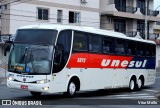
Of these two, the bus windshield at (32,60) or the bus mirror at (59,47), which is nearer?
the bus windshield at (32,60)

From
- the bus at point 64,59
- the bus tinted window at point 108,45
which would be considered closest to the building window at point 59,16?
the bus at point 64,59

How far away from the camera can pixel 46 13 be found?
149ft

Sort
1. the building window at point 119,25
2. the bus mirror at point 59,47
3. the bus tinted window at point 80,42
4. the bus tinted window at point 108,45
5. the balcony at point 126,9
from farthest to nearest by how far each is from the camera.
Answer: the building window at point 119,25, the balcony at point 126,9, the bus tinted window at point 108,45, the bus tinted window at point 80,42, the bus mirror at point 59,47

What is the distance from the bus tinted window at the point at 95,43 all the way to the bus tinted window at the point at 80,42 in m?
0.51

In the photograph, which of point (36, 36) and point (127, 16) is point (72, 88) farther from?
point (127, 16)

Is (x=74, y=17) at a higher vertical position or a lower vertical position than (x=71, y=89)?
higher

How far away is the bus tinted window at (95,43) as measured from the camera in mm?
19719

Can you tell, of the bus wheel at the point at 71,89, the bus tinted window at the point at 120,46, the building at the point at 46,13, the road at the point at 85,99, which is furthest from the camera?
the building at the point at 46,13

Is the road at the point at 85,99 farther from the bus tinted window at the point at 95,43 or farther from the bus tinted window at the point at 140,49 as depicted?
the bus tinted window at the point at 140,49

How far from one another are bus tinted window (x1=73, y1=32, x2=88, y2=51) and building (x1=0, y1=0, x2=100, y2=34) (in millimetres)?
23618

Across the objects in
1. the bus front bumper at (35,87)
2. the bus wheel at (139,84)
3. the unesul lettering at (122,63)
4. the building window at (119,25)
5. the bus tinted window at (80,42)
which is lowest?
the bus wheel at (139,84)

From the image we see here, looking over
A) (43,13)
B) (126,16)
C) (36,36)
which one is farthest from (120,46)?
(126,16)

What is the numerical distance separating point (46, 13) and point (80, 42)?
27310 mm

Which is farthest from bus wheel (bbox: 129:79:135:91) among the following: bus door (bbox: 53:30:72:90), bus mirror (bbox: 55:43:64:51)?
bus mirror (bbox: 55:43:64:51)
